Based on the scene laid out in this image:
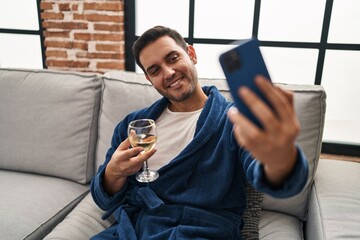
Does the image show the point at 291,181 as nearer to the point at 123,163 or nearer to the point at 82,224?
the point at 123,163

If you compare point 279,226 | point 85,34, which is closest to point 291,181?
point 279,226

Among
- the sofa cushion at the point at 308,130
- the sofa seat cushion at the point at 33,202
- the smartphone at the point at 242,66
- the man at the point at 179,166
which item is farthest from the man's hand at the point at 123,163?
the sofa cushion at the point at 308,130

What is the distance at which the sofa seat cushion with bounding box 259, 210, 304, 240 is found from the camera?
4.16 ft

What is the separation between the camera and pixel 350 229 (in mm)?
1094

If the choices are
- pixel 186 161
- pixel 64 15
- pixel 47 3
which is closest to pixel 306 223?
pixel 186 161

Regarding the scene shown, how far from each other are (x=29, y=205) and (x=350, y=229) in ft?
4.15

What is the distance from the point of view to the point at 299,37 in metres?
1.93

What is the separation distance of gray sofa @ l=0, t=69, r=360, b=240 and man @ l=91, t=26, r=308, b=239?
19 centimetres

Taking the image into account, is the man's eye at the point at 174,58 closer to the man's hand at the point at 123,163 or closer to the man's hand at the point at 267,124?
the man's hand at the point at 123,163

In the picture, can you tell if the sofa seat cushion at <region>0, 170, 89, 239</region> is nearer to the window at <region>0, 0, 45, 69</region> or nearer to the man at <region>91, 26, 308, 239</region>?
the man at <region>91, 26, 308, 239</region>

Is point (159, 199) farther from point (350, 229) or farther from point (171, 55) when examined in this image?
point (350, 229)

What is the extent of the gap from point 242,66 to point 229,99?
0.81 metres

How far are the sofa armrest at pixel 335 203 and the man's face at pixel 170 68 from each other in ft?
2.17

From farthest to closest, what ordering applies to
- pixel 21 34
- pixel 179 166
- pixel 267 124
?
1. pixel 21 34
2. pixel 179 166
3. pixel 267 124
